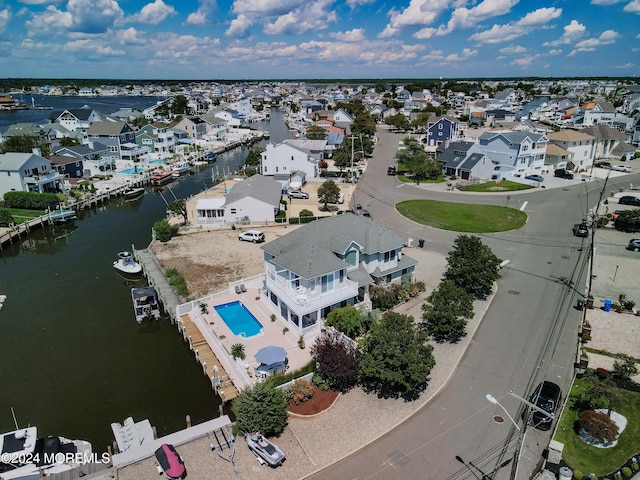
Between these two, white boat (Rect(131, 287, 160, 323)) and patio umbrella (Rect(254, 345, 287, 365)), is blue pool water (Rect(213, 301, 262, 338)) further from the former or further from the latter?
white boat (Rect(131, 287, 160, 323))

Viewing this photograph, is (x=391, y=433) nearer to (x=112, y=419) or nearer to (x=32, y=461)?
(x=112, y=419)

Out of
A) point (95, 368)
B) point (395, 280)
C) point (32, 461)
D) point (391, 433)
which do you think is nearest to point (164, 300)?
point (95, 368)

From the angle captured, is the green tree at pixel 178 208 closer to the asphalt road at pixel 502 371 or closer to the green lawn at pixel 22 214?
the green lawn at pixel 22 214

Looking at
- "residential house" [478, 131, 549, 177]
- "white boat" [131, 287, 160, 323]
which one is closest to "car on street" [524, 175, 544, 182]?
"residential house" [478, 131, 549, 177]

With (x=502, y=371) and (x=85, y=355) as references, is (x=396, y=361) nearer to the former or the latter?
(x=502, y=371)

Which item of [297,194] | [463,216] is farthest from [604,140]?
[297,194]
